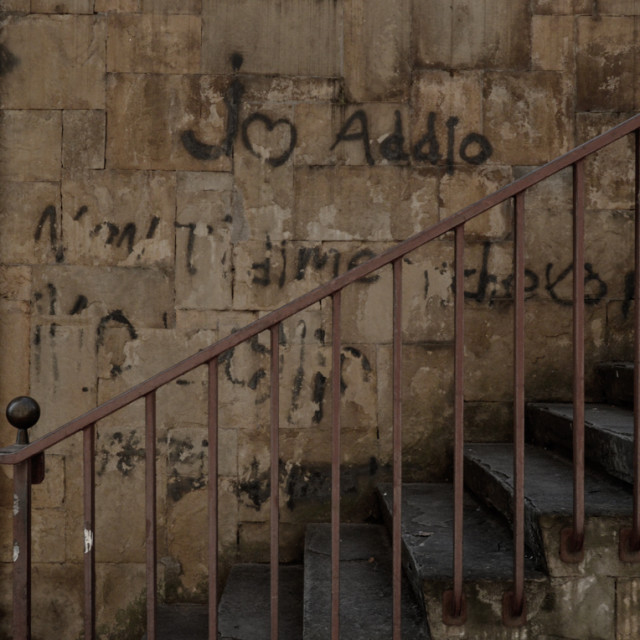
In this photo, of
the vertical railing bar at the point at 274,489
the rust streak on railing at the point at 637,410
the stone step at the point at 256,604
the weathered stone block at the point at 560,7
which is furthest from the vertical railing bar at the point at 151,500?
the weathered stone block at the point at 560,7

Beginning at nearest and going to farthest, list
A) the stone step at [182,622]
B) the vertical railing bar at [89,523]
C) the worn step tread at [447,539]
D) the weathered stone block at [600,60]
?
the vertical railing bar at [89,523] → the worn step tread at [447,539] → the stone step at [182,622] → the weathered stone block at [600,60]

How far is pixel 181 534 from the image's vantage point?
3328mm

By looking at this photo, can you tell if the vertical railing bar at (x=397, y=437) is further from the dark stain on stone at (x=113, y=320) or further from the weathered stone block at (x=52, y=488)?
the weathered stone block at (x=52, y=488)

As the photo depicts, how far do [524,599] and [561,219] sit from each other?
2243 millimetres

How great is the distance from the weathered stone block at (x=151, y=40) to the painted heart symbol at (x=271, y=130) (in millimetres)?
459

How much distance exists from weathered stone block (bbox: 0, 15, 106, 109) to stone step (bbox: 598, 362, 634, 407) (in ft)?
10.1

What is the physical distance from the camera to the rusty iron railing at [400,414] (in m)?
1.76

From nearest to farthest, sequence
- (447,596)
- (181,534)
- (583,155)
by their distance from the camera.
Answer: (583,155), (447,596), (181,534)

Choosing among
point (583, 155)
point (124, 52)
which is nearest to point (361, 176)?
point (124, 52)

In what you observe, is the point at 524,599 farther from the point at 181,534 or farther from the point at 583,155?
the point at 181,534

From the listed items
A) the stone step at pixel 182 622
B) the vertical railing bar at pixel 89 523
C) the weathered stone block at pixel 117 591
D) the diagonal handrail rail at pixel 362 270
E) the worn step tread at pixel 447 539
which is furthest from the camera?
the weathered stone block at pixel 117 591

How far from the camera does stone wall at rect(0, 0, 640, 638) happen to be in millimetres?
3348

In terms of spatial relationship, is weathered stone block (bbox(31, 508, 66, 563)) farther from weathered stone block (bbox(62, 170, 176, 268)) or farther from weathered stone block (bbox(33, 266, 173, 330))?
weathered stone block (bbox(62, 170, 176, 268))

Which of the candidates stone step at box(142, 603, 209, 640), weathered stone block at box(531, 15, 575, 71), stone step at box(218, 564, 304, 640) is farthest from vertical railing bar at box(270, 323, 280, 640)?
weathered stone block at box(531, 15, 575, 71)
